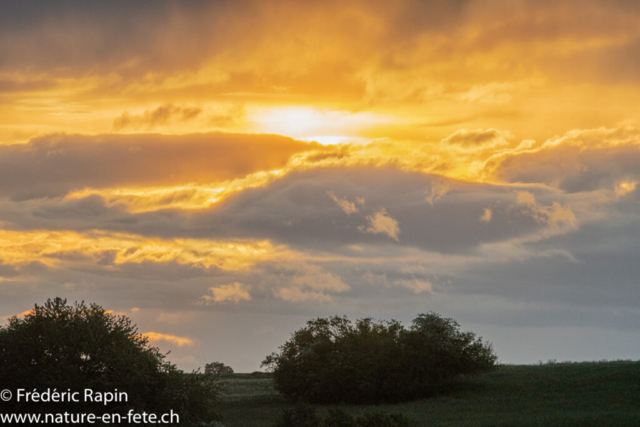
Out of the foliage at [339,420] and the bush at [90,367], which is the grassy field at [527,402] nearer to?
the foliage at [339,420]

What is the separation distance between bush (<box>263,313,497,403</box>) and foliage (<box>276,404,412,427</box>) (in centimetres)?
1903

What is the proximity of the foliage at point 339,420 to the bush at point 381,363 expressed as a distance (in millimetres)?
19030

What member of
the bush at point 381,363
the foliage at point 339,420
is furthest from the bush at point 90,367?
the bush at point 381,363

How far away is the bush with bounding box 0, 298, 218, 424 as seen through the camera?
47969 mm

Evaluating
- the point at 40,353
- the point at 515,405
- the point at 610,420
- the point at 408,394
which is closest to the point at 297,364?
the point at 408,394

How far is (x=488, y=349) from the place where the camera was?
233 ft

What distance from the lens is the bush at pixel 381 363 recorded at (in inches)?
2702

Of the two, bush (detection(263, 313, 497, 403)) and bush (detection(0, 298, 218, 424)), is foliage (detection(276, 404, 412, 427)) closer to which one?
bush (detection(0, 298, 218, 424))

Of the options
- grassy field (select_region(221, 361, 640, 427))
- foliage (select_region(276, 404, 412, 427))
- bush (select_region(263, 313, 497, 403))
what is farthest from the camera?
bush (select_region(263, 313, 497, 403))

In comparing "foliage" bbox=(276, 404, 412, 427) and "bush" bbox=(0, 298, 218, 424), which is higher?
"bush" bbox=(0, 298, 218, 424)

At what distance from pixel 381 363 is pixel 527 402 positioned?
18.2m

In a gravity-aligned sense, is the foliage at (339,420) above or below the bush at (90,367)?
below

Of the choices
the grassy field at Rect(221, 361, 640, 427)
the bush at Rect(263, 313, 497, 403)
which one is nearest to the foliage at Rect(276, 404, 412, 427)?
the grassy field at Rect(221, 361, 640, 427)

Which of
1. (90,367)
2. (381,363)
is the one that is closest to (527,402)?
(381,363)
